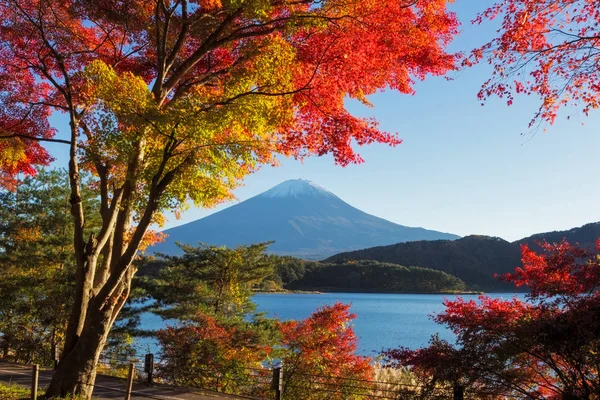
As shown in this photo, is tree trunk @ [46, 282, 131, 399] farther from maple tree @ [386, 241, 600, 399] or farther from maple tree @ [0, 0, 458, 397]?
maple tree @ [386, 241, 600, 399]

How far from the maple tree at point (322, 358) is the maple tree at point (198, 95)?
433cm

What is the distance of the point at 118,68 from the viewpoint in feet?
24.3

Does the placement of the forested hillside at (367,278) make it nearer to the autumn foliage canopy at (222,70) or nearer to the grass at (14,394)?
the grass at (14,394)

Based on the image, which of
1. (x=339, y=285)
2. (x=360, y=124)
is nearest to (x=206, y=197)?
(x=360, y=124)

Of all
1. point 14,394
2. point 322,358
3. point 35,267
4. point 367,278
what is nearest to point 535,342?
point 322,358

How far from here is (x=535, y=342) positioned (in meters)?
5.72

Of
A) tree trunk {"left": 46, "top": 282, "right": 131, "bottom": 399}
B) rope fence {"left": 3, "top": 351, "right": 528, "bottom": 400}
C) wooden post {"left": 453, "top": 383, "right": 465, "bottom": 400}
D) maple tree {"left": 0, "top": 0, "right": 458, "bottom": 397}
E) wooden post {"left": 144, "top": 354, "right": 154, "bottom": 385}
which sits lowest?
rope fence {"left": 3, "top": 351, "right": 528, "bottom": 400}

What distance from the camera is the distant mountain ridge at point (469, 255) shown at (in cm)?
7500

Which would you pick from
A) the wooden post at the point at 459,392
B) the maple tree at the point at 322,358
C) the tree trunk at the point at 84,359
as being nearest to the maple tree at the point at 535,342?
the wooden post at the point at 459,392

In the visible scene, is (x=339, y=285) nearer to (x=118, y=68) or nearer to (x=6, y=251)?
(x=6, y=251)

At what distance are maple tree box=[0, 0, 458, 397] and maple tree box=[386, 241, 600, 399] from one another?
2600mm

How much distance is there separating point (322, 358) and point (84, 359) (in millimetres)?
5305

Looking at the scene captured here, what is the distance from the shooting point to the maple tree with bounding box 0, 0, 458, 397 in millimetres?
5348

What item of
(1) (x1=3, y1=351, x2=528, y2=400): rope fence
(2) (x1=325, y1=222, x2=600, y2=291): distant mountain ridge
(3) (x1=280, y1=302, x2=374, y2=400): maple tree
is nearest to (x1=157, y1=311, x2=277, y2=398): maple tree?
(1) (x1=3, y1=351, x2=528, y2=400): rope fence
